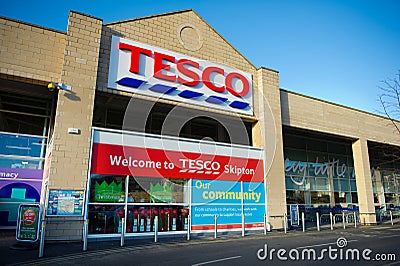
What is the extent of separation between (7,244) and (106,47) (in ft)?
29.1

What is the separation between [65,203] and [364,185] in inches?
808

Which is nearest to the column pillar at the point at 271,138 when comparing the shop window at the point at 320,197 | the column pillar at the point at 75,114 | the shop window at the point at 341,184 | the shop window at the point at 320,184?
the shop window at the point at 320,197

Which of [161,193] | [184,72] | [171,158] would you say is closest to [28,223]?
[161,193]

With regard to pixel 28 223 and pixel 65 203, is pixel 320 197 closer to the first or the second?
pixel 65 203

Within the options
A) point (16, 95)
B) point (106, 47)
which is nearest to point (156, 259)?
point (106, 47)

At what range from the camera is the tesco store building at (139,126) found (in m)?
12.8

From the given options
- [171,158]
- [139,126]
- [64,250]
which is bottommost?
[64,250]

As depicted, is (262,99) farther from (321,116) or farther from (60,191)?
(60,191)

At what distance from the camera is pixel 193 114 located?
1745 cm

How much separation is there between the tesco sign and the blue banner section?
4200 mm

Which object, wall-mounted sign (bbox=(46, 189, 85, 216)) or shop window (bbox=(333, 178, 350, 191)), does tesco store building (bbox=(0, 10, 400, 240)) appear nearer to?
wall-mounted sign (bbox=(46, 189, 85, 216))

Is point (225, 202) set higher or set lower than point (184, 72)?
lower

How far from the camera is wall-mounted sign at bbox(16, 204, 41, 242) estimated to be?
10.5 metres

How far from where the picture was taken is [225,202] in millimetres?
15766
